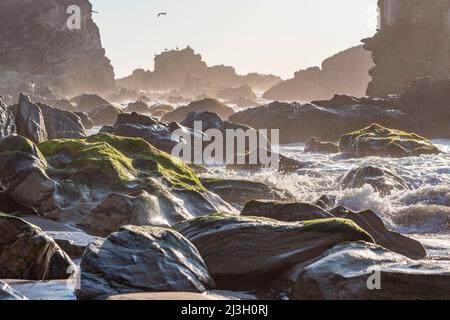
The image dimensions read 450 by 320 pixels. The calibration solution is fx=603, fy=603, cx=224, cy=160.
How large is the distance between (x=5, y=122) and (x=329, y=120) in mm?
30894

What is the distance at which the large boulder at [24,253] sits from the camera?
21.3 feet

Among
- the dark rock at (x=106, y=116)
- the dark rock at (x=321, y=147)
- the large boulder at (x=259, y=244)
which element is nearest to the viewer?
the large boulder at (x=259, y=244)

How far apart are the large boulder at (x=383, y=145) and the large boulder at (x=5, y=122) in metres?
16.8

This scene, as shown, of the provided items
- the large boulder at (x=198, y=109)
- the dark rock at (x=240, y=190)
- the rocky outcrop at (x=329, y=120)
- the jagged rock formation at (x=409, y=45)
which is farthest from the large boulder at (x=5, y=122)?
the jagged rock formation at (x=409, y=45)

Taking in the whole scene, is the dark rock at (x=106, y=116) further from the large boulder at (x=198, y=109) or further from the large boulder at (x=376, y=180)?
the large boulder at (x=376, y=180)

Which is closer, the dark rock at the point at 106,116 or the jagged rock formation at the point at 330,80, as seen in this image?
the dark rock at the point at 106,116

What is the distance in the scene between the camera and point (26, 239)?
258 inches

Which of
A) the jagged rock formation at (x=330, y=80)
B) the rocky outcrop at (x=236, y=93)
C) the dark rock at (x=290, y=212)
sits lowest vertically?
the dark rock at (x=290, y=212)

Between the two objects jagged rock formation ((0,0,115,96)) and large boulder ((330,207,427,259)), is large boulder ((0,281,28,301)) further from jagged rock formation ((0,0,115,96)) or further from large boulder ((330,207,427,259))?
jagged rock formation ((0,0,115,96))

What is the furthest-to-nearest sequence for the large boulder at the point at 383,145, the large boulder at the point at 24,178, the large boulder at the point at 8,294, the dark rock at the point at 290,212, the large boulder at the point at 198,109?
the large boulder at the point at 198,109, the large boulder at the point at 383,145, the large boulder at the point at 24,178, the dark rock at the point at 290,212, the large boulder at the point at 8,294

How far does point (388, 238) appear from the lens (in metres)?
9.45

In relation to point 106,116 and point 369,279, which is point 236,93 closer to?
point 106,116

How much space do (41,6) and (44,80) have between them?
13738 millimetres
